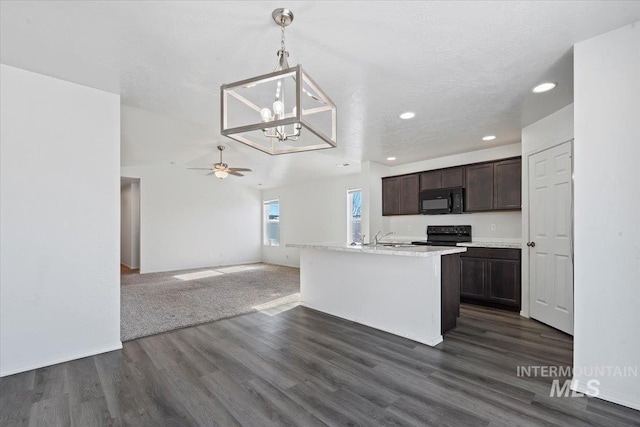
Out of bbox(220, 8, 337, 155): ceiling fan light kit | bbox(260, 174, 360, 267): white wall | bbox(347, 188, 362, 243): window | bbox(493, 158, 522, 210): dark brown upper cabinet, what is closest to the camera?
bbox(220, 8, 337, 155): ceiling fan light kit

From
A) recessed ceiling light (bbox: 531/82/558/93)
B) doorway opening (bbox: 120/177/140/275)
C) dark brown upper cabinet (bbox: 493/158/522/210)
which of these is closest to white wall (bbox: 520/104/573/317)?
dark brown upper cabinet (bbox: 493/158/522/210)

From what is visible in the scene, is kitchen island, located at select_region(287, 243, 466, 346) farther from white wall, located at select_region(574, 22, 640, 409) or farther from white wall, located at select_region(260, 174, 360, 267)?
white wall, located at select_region(260, 174, 360, 267)

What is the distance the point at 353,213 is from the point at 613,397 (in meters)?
5.78

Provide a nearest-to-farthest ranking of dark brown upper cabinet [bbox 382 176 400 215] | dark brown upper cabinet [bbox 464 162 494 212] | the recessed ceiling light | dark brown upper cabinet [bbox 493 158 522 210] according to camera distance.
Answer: the recessed ceiling light < dark brown upper cabinet [bbox 493 158 522 210] < dark brown upper cabinet [bbox 464 162 494 212] < dark brown upper cabinet [bbox 382 176 400 215]

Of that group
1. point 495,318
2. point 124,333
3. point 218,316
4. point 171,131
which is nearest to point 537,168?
point 495,318

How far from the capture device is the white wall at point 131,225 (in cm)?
833

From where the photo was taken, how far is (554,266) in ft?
11.3

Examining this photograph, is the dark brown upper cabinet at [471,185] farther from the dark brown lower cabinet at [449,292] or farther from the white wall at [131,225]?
the white wall at [131,225]

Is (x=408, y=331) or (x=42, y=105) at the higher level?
(x=42, y=105)

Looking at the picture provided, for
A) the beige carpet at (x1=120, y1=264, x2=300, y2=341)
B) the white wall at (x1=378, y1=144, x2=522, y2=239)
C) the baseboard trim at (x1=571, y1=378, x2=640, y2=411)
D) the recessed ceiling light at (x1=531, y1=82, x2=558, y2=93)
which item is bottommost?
the beige carpet at (x1=120, y1=264, x2=300, y2=341)

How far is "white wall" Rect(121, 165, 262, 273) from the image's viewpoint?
7688 millimetres

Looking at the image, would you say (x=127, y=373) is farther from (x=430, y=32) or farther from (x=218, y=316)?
(x=430, y=32)

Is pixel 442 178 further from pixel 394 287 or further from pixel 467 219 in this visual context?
pixel 394 287

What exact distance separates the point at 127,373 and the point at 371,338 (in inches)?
89.6
